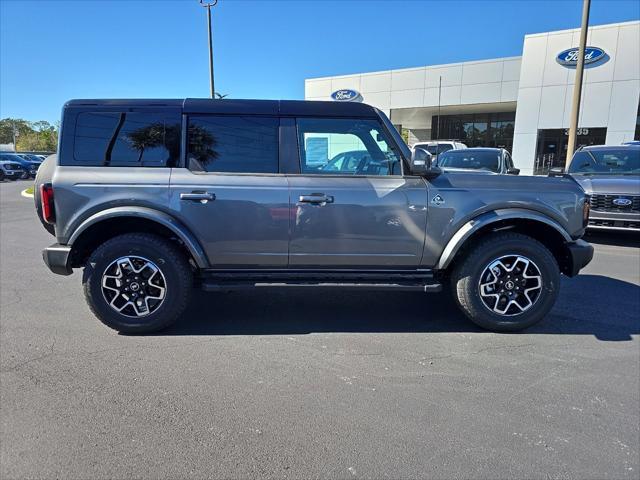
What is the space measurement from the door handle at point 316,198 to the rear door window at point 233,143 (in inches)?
14.7

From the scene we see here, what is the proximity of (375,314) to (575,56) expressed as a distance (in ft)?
73.7

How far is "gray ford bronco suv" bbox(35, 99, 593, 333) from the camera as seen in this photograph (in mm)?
3484

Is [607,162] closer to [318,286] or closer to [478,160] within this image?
[478,160]

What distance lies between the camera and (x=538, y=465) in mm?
2102

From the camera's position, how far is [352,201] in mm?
3523

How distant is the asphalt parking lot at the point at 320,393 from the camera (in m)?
2.12

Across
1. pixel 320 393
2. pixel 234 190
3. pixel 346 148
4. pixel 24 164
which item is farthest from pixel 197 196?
pixel 24 164

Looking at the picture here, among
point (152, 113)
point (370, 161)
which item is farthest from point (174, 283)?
point (370, 161)

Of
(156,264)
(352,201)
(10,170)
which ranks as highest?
(352,201)

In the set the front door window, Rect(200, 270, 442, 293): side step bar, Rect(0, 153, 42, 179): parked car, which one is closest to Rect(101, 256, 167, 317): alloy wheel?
Rect(200, 270, 442, 293): side step bar

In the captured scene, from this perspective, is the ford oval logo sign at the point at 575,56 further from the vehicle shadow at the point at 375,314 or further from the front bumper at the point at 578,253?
the front bumper at the point at 578,253

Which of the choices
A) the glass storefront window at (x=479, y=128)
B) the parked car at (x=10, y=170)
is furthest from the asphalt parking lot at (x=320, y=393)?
the glass storefront window at (x=479, y=128)

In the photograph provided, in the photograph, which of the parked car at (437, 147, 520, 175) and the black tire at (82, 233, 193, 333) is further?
the parked car at (437, 147, 520, 175)

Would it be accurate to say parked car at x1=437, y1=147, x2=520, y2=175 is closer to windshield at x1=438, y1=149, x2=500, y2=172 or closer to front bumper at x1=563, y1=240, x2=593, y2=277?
windshield at x1=438, y1=149, x2=500, y2=172
